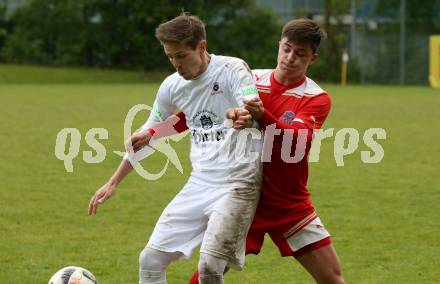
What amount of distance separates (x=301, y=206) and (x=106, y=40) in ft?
147

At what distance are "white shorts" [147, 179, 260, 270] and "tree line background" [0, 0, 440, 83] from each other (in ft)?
139

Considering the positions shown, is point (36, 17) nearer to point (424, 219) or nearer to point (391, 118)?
point (391, 118)

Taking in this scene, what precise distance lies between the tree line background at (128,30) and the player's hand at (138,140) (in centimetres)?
4217

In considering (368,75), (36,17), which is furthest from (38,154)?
(36,17)

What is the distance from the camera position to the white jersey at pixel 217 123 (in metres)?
4.95

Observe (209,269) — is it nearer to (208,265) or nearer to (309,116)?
(208,265)

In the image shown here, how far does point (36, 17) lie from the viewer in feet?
162

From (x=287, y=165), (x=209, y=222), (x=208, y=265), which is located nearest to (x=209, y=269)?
(x=208, y=265)

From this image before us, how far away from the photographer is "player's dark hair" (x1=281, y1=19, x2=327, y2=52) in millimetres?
5082

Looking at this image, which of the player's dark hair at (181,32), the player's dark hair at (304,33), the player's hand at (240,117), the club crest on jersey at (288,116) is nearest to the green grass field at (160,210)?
the club crest on jersey at (288,116)

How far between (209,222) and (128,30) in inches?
1783

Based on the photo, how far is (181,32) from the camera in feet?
16.0

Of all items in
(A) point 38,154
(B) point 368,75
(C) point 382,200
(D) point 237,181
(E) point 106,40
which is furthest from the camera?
(E) point 106,40

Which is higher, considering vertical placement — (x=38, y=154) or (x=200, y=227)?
(x=200, y=227)
